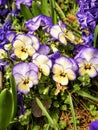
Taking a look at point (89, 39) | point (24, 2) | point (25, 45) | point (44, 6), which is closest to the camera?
point (25, 45)

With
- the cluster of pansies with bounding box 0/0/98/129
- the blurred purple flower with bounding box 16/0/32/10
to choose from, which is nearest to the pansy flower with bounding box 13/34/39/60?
the cluster of pansies with bounding box 0/0/98/129

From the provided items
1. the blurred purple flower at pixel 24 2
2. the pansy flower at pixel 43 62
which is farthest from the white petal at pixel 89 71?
the blurred purple flower at pixel 24 2

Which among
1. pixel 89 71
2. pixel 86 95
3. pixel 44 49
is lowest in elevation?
Result: pixel 86 95

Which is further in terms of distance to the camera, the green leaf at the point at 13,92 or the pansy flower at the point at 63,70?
the pansy flower at the point at 63,70

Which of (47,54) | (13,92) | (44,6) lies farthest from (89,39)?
(13,92)

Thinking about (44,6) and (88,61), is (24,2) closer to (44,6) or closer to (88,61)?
(44,6)

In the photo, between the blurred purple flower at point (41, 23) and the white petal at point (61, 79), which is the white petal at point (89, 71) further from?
the blurred purple flower at point (41, 23)

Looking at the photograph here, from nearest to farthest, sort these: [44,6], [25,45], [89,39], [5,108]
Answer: [5,108] → [25,45] → [89,39] → [44,6]
